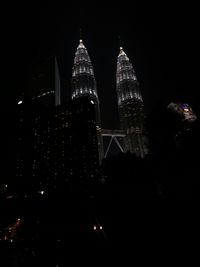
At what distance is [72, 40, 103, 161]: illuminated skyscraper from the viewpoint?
112625 mm

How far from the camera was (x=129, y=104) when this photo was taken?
118 metres

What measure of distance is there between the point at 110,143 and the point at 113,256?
360 feet

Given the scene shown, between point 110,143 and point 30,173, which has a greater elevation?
point 110,143

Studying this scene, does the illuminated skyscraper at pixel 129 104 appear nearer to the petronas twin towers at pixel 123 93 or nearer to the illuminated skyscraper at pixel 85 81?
the petronas twin towers at pixel 123 93

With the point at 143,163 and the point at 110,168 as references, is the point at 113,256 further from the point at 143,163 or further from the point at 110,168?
the point at 110,168

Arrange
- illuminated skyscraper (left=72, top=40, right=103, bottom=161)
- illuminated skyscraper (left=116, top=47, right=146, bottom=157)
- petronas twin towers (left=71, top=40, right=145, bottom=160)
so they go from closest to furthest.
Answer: illuminated skyscraper (left=72, top=40, right=103, bottom=161) < petronas twin towers (left=71, top=40, right=145, bottom=160) < illuminated skyscraper (left=116, top=47, right=146, bottom=157)

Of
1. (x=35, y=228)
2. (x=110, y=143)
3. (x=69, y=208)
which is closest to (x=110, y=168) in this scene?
(x=69, y=208)

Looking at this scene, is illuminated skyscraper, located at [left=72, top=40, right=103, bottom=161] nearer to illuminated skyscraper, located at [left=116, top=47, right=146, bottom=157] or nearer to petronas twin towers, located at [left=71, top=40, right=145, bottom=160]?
petronas twin towers, located at [left=71, top=40, right=145, bottom=160]

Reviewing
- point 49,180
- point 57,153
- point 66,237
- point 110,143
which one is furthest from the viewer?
point 110,143

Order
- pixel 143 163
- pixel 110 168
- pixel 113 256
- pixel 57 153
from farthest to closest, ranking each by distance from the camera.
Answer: pixel 57 153 → pixel 110 168 → pixel 143 163 → pixel 113 256

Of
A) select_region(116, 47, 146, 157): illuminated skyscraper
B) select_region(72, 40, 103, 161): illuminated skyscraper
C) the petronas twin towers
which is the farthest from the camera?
select_region(116, 47, 146, 157): illuminated skyscraper

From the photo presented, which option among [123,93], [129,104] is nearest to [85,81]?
[123,93]

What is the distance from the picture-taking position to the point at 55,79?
5669 inches

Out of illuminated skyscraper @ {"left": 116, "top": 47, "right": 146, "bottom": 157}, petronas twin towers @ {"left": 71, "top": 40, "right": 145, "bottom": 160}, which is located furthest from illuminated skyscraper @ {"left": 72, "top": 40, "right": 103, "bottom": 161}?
illuminated skyscraper @ {"left": 116, "top": 47, "right": 146, "bottom": 157}
